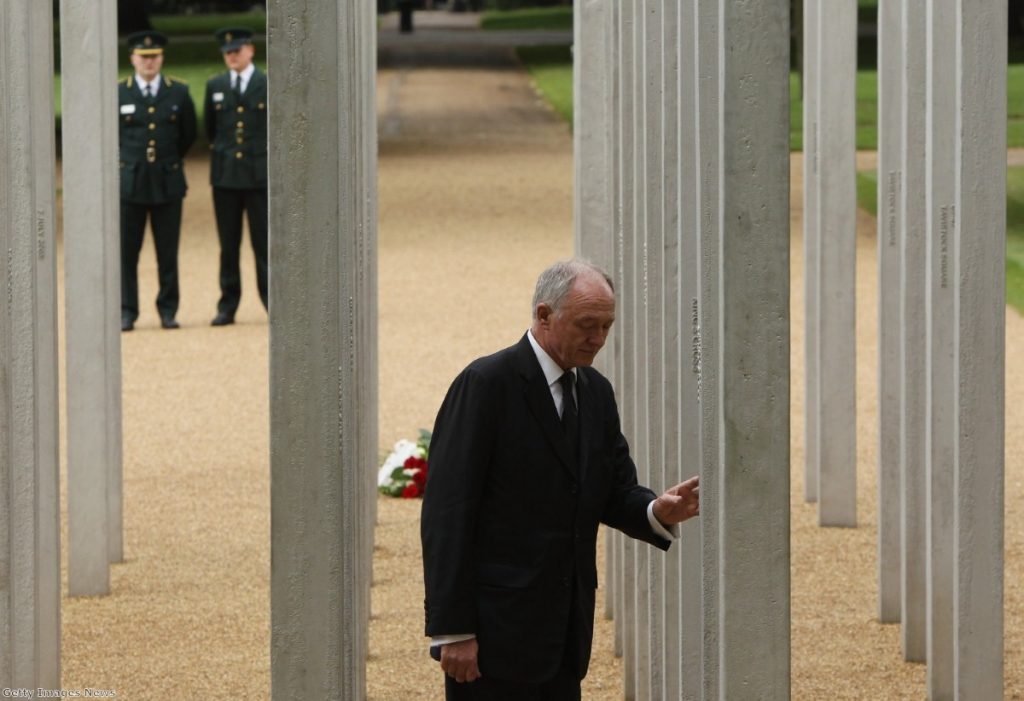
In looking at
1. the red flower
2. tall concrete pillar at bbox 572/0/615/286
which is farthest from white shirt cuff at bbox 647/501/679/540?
the red flower

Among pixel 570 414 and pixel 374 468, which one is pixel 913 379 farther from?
pixel 374 468

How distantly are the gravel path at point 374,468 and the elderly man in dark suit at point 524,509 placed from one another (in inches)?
81.5

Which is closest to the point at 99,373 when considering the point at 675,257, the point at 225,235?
the point at 675,257

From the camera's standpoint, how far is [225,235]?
1595 cm

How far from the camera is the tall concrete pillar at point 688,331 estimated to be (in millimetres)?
4582

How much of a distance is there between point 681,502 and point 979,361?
139cm

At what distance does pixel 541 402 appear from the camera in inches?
185

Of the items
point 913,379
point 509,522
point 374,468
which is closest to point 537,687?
point 509,522

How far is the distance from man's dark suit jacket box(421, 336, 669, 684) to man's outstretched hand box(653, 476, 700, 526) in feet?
0.60

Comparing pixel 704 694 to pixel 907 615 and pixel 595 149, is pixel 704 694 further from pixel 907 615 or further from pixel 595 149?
pixel 595 149

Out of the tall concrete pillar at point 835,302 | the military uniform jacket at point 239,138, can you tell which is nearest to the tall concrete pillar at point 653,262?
the tall concrete pillar at point 835,302

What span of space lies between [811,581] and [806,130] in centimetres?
242

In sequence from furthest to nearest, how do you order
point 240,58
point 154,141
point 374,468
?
point 240,58
point 154,141
point 374,468

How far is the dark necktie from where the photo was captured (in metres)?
4.77
